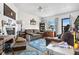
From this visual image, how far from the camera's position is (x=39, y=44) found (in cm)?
235

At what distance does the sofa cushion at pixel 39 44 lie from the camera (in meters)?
2.31

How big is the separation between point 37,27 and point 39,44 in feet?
1.12

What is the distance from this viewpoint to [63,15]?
234 cm

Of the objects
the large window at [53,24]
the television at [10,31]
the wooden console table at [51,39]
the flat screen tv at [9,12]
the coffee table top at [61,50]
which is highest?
the flat screen tv at [9,12]

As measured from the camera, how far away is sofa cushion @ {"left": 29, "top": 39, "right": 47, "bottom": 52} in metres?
2.31

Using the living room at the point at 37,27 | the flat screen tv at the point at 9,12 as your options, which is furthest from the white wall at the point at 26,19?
the flat screen tv at the point at 9,12

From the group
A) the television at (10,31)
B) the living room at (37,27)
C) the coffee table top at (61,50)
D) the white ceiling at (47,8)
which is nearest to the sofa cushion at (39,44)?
the living room at (37,27)

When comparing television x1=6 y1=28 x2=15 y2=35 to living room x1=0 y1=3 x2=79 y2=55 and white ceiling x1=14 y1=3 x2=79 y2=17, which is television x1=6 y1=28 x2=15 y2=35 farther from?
white ceiling x1=14 y1=3 x2=79 y2=17

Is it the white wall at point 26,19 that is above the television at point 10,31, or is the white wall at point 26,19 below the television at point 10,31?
above

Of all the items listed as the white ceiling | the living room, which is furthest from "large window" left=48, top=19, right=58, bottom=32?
the white ceiling

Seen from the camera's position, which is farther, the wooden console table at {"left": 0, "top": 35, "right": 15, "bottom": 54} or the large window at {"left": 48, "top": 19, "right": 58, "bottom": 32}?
the large window at {"left": 48, "top": 19, "right": 58, "bottom": 32}

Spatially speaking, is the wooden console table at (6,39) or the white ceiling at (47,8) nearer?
the wooden console table at (6,39)

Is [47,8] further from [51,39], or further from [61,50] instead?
[61,50]

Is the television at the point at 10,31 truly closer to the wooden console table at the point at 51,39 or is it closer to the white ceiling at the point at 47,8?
the white ceiling at the point at 47,8
